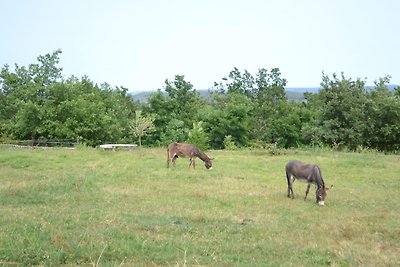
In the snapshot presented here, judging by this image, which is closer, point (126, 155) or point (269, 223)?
point (269, 223)

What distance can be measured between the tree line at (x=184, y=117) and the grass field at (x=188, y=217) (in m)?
15.0

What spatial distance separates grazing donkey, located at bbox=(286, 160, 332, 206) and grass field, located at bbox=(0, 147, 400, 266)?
0.37 meters

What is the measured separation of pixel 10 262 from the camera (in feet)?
23.4

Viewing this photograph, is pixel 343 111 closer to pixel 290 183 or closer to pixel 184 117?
pixel 184 117

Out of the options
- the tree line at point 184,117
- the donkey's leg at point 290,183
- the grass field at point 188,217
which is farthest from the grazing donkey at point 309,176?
the tree line at point 184,117

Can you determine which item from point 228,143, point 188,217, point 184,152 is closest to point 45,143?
point 228,143

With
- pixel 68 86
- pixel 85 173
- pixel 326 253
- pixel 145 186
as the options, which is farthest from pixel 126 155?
pixel 326 253

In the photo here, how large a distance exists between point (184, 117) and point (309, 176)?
3754 cm

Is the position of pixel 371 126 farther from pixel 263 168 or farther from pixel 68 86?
pixel 68 86

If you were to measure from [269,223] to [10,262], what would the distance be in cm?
663

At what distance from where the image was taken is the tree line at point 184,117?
123 feet

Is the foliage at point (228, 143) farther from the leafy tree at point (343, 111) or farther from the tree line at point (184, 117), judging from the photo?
the leafy tree at point (343, 111)

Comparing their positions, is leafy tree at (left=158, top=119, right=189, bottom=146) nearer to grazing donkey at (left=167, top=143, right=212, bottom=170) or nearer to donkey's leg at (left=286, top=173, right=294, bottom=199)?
grazing donkey at (left=167, top=143, right=212, bottom=170)

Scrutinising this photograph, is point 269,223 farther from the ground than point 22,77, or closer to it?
closer to it
